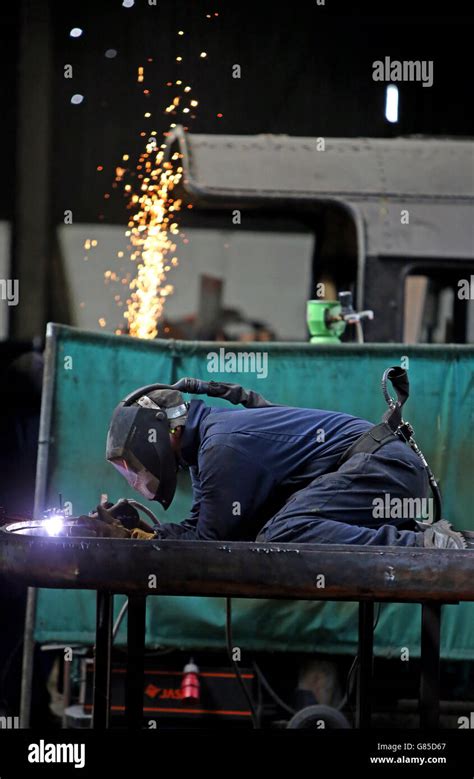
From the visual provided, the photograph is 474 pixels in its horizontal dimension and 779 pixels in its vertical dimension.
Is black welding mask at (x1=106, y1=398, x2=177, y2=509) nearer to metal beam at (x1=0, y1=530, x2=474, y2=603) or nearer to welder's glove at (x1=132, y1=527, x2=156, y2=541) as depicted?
welder's glove at (x1=132, y1=527, x2=156, y2=541)

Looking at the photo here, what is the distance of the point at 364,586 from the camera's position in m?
3.70

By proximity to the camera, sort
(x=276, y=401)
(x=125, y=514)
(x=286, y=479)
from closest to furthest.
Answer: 1. (x=286, y=479)
2. (x=125, y=514)
3. (x=276, y=401)

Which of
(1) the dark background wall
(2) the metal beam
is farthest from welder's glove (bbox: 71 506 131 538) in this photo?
(1) the dark background wall

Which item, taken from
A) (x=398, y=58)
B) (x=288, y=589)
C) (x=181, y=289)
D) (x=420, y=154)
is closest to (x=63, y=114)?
(x=181, y=289)

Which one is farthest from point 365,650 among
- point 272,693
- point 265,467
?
point 272,693

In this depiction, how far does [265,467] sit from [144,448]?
1.49 feet

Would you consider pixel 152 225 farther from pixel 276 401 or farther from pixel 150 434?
pixel 150 434

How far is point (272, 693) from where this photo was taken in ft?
20.0

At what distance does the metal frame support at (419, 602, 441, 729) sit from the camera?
3.95 m

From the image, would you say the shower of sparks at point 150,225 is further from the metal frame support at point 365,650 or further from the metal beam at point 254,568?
the metal beam at point 254,568

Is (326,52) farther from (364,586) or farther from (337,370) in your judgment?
(364,586)

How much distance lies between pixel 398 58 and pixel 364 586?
45.2 feet

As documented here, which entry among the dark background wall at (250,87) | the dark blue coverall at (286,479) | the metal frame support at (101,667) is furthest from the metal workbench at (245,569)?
the dark background wall at (250,87)

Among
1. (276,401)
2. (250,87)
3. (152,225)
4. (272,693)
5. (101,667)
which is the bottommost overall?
(272,693)
